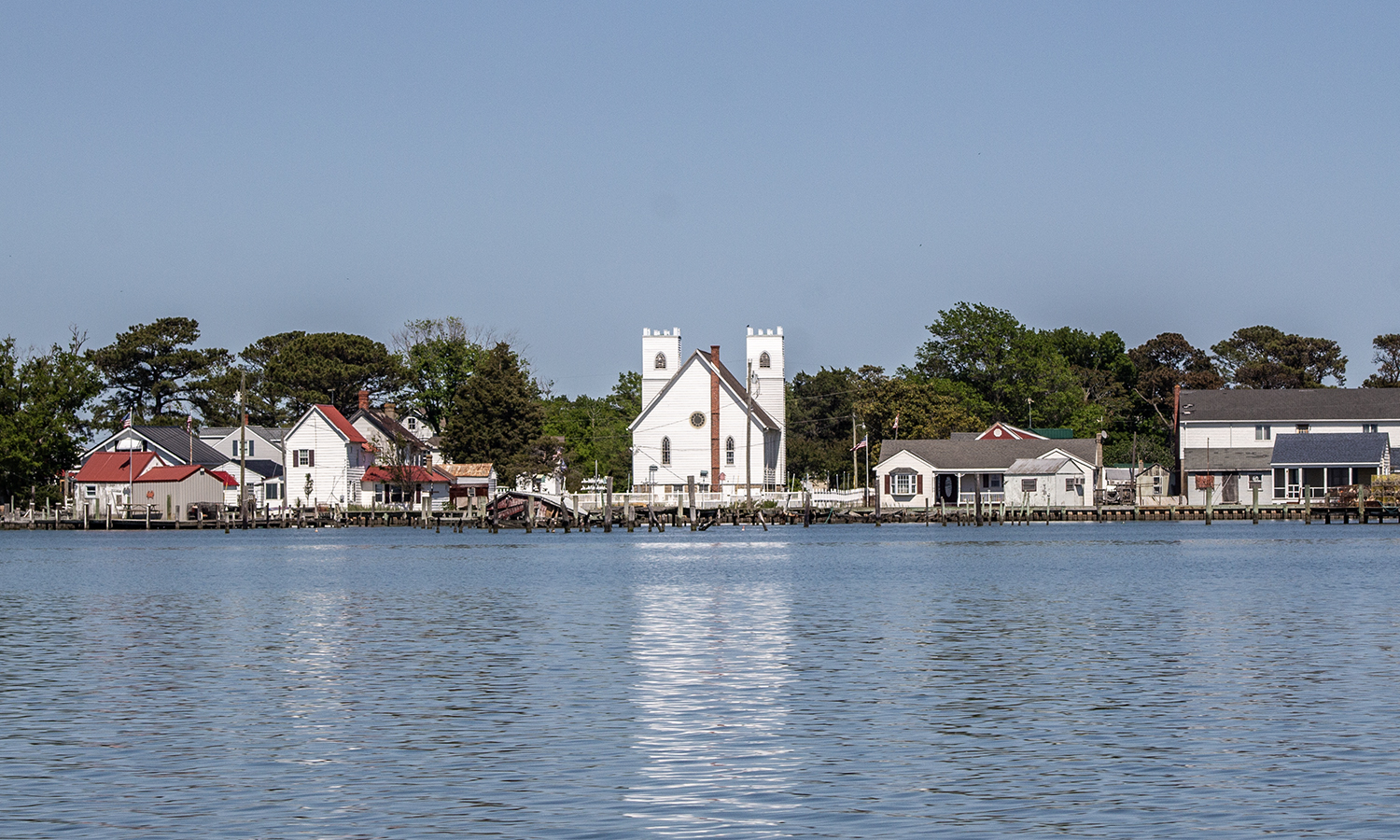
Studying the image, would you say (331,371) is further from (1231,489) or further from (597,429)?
(1231,489)

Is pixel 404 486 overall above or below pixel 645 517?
above

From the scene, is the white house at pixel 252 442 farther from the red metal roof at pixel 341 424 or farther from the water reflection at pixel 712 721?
the water reflection at pixel 712 721

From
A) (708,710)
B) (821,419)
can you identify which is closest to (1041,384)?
(821,419)

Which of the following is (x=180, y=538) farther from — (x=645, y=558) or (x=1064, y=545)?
(x=1064, y=545)

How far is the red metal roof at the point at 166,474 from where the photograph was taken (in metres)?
125

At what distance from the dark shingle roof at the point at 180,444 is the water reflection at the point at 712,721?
9363cm

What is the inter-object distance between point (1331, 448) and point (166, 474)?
3361 inches

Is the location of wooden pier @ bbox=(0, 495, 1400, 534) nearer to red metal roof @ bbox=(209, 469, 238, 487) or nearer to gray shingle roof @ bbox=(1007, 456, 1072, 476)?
gray shingle roof @ bbox=(1007, 456, 1072, 476)

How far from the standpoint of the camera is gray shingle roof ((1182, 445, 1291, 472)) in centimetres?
12162

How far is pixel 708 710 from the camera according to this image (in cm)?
2528

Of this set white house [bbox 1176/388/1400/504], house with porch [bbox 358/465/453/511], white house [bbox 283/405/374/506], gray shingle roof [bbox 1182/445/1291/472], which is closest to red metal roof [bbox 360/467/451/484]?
house with porch [bbox 358/465/453/511]

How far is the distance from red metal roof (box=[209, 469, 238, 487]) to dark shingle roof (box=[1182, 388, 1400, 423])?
73.8 metres

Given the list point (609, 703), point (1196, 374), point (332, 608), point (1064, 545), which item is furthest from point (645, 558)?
point (1196, 374)

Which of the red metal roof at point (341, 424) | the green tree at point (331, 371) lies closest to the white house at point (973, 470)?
the red metal roof at point (341, 424)
